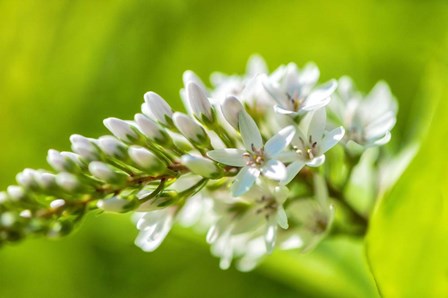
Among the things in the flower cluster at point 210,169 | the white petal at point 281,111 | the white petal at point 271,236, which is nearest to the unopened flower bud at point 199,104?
the flower cluster at point 210,169

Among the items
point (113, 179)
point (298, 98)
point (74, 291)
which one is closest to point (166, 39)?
point (74, 291)

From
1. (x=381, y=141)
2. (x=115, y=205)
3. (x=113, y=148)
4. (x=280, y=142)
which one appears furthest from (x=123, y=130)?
(x=381, y=141)

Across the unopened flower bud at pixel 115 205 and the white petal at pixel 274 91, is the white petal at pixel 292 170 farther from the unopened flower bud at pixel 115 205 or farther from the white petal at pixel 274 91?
the unopened flower bud at pixel 115 205

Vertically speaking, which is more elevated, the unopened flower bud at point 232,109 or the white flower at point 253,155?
the unopened flower bud at point 232,109

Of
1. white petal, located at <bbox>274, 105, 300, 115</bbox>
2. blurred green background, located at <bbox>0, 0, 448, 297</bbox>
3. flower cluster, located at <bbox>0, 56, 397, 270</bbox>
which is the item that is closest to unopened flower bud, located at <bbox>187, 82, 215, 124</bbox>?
flower cluster, located at <bbox>0, 56, 397, 270</bbox>

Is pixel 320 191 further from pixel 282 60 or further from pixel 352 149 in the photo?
pixel 282 60

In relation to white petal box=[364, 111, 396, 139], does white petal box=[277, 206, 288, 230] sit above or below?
above

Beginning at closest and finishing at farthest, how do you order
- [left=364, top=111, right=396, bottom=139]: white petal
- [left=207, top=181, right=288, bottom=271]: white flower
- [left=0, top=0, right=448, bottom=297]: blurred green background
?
[left=207, top=181, right=288, bottom=271]: white flower < [left=364, top=111, right=396, bottom=139]: white petal < [left=0, top=0, right=448, bottom=297]: blurred green background

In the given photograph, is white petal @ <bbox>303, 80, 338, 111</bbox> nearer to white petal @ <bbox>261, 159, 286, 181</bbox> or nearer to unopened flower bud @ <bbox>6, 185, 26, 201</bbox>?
white petal @ <bbox>261, 159, 286, 181</bbox>
